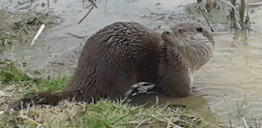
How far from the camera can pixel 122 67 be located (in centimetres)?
343

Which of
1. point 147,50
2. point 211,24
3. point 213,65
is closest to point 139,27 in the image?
point 147,50

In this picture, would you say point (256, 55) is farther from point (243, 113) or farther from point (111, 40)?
point (111, 40)

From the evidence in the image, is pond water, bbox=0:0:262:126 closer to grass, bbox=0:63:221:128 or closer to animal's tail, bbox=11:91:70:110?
grass, bbox=0:63:221:128

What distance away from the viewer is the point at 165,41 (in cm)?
346

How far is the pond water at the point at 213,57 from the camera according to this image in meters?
3.52

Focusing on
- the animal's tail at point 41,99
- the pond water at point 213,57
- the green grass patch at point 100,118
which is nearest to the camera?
the green grass patch at point 100,118

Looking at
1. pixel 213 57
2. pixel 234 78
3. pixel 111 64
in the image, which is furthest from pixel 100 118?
pixel 213 57

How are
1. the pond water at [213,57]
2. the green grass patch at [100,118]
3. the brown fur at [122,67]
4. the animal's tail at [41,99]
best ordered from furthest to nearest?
the pond water at [213,57]
the brown fur at [122,67]
the animal's tail at [41,99]
the green grass patch at [100,118]

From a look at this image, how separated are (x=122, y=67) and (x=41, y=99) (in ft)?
1.82

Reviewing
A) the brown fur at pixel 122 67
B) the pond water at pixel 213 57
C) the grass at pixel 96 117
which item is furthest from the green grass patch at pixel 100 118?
the pond water at pixel 213 57

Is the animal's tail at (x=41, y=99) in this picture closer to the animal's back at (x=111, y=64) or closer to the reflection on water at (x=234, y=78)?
the animal's back at (x=111, y=64)

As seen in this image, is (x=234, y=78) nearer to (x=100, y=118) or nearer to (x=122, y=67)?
(x=122, y=67)

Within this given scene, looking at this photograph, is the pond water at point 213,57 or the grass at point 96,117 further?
the pond water at point 213,57

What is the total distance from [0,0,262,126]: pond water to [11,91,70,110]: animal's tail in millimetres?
649
